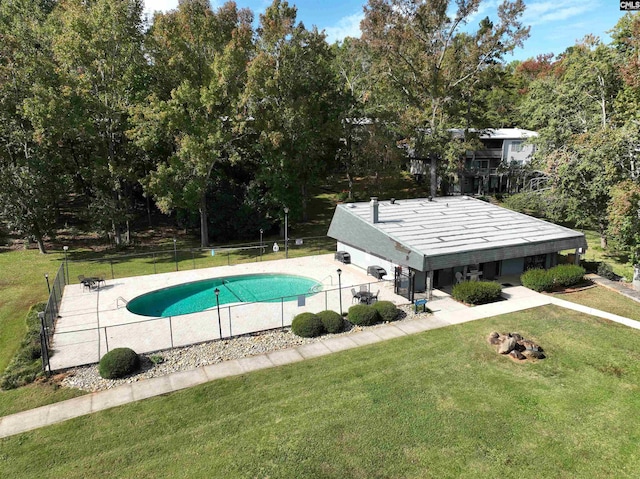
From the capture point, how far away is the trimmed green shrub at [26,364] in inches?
596

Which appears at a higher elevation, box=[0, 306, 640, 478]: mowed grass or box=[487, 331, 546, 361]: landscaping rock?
box=[487, 331, 546, 361]: landscaping rock

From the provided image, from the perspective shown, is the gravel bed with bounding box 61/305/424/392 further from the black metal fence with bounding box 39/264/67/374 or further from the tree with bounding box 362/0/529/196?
the tree with bounding box 362/0/529/196

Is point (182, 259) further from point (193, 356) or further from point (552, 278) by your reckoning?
point (552, 278)

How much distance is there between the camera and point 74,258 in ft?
111

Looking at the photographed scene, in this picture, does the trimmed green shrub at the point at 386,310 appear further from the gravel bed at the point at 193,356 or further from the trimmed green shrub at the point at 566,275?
the trimmed green shrub at the point at 566,275

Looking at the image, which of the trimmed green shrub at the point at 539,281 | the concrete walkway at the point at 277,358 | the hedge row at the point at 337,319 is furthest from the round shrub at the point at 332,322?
the trimmed green shrub at the point at 539,281

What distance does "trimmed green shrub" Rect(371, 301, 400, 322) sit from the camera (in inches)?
798

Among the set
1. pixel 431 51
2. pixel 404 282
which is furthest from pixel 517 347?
pixel 431 51

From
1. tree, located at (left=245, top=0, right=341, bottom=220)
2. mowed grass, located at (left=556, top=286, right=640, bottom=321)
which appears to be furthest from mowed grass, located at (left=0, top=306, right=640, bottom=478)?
tree, located at (left=245, top=0, right=341, bottom=220)

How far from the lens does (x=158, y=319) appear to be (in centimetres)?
2078

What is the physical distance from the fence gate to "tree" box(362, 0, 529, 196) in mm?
22036

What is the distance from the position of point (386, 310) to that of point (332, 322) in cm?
292

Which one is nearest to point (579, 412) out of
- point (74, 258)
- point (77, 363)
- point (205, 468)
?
point (205, 468)

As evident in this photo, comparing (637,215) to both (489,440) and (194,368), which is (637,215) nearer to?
(489,440)
